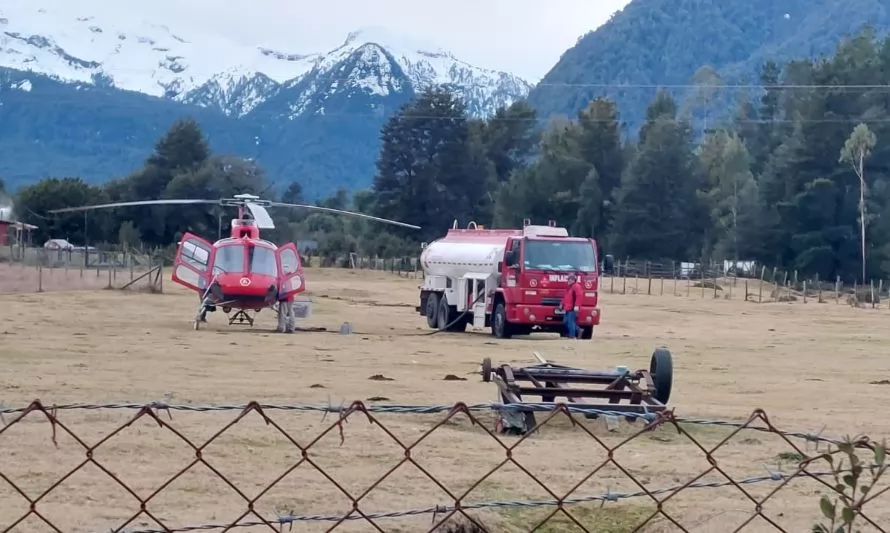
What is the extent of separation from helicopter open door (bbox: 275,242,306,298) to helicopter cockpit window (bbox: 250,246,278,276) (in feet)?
0.55

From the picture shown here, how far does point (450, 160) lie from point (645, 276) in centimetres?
2068

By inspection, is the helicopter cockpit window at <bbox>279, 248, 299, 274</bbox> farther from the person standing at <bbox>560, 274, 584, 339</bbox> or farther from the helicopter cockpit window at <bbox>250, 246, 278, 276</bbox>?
the person standing at <bbox>560, 274, 584, 339</bbox>

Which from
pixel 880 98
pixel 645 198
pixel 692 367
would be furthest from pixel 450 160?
pixel 692 367

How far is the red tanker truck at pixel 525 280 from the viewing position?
2748 centimetres

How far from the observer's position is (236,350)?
22.0 metres

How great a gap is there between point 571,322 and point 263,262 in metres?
6.08

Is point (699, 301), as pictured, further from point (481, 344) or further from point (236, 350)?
point (236, 350)

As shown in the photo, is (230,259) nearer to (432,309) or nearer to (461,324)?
(461,324)

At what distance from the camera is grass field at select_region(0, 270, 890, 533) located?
28.6 feet

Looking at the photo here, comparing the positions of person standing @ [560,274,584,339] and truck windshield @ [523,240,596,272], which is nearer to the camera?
person standing @ [560,274,584,339]

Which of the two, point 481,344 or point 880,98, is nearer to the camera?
point 481,344

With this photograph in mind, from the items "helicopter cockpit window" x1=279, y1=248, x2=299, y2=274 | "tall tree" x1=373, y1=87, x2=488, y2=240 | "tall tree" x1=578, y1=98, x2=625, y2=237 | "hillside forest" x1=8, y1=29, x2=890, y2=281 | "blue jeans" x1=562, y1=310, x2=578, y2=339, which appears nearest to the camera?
"blue jeans" x1=562, y1=310, x2=578, y2=339

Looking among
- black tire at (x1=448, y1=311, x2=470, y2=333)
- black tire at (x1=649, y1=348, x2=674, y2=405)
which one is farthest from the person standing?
black tire at (x1=649, y1=348, x2=674, y2=405)

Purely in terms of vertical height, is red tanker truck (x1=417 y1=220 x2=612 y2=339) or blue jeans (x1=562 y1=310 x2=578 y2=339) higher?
red tanker truck (x1=417 y1=220 x2=612 y2=339)
